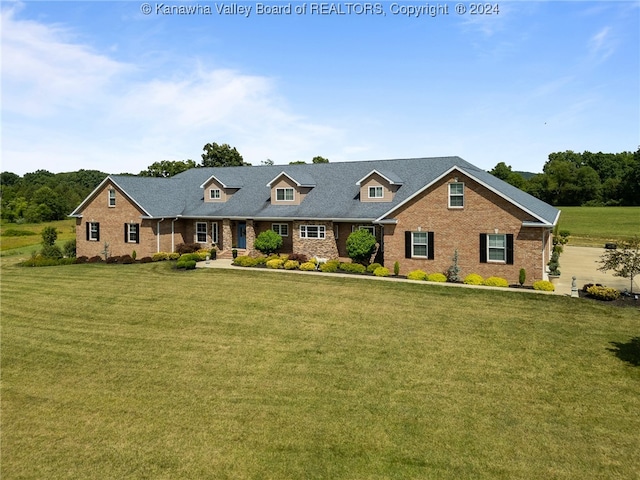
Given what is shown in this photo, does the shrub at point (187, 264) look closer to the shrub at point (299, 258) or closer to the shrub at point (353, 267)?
the shrub at point (299, 258)

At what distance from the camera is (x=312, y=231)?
3462 centimetres

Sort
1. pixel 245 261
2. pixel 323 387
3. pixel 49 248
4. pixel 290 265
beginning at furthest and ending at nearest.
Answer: pixel 49 248 → pixel 245 261 → pixel 290 265 → pixel 323 387

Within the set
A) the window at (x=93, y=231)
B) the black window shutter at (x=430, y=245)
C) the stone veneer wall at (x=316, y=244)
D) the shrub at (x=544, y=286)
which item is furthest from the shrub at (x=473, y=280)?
the window at (x=93, y=231)

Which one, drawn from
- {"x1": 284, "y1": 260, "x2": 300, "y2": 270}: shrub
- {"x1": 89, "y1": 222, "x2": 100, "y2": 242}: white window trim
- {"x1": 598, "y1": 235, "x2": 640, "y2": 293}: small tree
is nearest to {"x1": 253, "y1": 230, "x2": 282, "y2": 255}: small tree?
{"x1": 284, "y1": 260, "x2": 300, "y2": 270}: shrub

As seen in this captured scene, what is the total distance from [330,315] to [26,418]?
12117 millimetres

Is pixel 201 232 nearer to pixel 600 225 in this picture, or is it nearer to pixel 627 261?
pixel 627 261

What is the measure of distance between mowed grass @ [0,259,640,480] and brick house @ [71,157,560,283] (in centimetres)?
385

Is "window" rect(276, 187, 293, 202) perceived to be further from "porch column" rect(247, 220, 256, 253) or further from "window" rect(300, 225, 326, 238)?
"window" rect(300, 225, 326, 238)

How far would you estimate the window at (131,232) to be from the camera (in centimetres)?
3941

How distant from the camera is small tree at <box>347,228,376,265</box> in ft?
101

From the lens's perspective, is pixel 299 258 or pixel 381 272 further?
pixel 299 258

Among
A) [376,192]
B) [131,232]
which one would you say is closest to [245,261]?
[376,192]

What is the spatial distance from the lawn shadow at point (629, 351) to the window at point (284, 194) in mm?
25128

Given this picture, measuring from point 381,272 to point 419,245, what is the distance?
2889 millimetres
